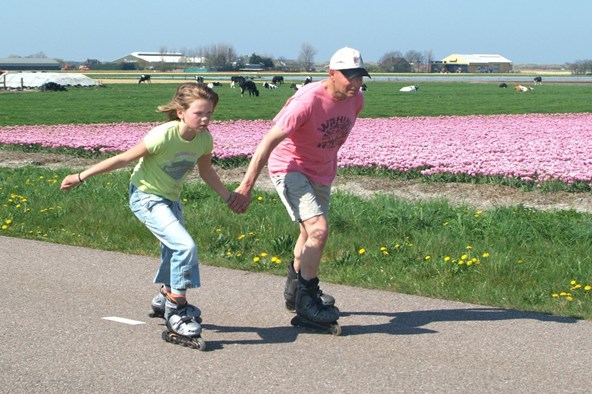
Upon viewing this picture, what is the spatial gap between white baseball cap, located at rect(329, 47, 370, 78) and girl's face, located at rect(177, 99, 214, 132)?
835 mm

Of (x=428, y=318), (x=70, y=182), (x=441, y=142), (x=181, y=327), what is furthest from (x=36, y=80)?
(x=181, y=327)

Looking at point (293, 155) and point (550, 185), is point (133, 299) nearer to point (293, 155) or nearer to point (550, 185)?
point (293, 155)

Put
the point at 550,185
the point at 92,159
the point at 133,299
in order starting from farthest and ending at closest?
the point at 92,159, the point at 550,185, the point at 133,299

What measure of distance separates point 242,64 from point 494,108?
160 m

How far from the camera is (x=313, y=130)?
6.91 meters

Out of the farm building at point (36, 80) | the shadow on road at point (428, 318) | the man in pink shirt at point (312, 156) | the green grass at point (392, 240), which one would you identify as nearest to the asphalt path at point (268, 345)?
the shadow on road at point (428, 318)

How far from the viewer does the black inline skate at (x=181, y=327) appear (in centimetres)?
641

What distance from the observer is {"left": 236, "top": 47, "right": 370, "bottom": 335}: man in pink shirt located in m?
6.79

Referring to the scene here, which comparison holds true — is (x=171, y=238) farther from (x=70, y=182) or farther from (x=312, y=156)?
(x=312, y=156)

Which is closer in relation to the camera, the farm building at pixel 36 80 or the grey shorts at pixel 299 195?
the grey shorts at pixel 299 195

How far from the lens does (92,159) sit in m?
19.7

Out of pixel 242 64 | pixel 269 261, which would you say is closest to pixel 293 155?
pixel 269 261

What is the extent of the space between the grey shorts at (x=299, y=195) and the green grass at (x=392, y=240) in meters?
1.48

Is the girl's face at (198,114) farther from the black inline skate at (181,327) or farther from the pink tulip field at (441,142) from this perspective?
the pink tulip field at (441,142)
